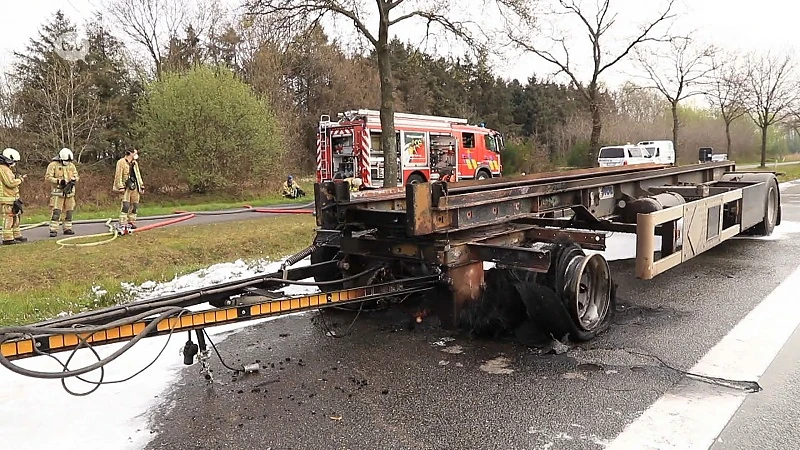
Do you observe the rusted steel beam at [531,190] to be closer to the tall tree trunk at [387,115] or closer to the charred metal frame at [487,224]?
the charred metal frame at [487,224]

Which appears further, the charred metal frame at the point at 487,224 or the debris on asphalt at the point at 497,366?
the charred metal frame at the point at 487,224

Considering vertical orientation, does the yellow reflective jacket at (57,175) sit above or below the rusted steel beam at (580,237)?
above

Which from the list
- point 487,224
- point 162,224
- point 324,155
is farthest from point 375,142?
point 487,224

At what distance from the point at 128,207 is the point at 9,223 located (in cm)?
210

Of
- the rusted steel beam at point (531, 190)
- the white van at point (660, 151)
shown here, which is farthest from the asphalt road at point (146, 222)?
the white van at point (660, 151)

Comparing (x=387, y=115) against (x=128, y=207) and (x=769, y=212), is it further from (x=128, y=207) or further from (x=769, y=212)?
(x=769, y=212)

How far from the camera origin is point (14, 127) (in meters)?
25.7

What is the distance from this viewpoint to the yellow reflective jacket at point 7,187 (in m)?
10.9

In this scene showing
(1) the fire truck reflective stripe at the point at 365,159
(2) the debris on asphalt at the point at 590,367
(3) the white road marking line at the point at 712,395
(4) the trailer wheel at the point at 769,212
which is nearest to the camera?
(3) the white road marking line at the point at 712,395

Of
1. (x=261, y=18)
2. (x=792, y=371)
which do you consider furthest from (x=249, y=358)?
(x=261, y=18)

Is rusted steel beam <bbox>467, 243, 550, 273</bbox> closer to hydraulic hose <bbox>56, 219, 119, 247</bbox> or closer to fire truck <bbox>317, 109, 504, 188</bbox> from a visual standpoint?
hydraulic hose <bbox>56, 219, 119, 247</bbox>

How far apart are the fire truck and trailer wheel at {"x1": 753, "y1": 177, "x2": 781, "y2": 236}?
31.0 feet

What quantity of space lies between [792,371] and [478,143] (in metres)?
21.0

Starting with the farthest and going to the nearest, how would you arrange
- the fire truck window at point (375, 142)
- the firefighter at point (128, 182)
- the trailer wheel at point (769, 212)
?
the fire truck window at point (375, 142) → the firefighter at point (128, 182) → the trailer wheel at point (769, 212)
